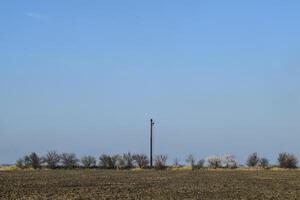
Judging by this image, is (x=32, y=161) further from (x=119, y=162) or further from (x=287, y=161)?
(x=287, y=161)

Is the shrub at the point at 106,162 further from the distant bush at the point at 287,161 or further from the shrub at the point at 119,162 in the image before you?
the distant bush at the point at 287,161

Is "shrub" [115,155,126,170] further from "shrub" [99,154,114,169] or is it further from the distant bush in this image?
the distant bush

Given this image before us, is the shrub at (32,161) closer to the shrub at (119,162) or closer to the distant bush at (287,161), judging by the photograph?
the shrub at (119,162)

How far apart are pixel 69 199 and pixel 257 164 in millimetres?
63896

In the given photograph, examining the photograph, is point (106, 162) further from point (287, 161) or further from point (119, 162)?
point (287, 161)

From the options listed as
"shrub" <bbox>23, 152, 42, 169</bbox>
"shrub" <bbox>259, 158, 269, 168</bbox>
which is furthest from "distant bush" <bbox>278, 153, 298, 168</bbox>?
"shrub" <bbox>23, 152, 42, 169</bbox>

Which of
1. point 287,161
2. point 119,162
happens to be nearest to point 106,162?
point 119,162

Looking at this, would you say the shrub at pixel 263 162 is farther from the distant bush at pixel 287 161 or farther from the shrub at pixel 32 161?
the shrub at pixel 32 161

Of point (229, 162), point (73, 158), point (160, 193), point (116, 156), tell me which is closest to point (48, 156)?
point (73, 158)

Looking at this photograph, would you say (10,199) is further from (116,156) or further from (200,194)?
(116,156)

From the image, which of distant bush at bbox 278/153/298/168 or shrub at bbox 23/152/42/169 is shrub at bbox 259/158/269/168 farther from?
shrub at bbox 23/152/42/169

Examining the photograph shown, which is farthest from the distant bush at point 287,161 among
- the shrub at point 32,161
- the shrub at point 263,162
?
the shrub at point 32,161

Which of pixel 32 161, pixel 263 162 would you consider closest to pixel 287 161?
pixel 263 162

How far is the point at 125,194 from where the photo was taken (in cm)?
3212
